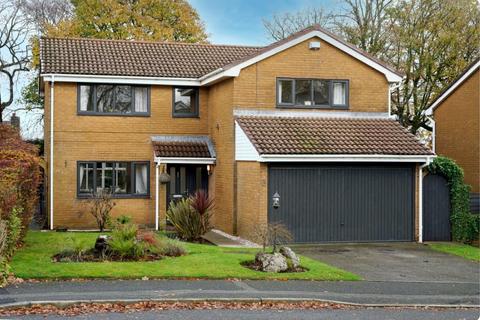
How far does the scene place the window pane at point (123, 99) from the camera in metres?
26.5

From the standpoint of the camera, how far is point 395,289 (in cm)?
1476

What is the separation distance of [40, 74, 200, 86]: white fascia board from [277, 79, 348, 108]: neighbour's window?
398 cm

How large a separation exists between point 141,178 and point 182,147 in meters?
1.97

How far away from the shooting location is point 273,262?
52.2 ft

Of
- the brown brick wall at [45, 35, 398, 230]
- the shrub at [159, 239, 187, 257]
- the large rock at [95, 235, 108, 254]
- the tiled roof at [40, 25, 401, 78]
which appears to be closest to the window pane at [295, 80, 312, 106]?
the brown brick wall at [45, 35, 398, 230]

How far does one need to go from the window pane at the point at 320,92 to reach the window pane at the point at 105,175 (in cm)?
798

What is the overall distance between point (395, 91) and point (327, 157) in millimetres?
18679

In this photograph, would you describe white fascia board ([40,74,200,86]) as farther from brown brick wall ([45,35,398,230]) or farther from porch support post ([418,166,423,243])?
porch support post ([418,166,423,243])

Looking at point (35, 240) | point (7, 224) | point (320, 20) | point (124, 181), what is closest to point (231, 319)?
point (7, 224)

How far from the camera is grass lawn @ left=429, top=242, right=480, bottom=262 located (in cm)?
2066

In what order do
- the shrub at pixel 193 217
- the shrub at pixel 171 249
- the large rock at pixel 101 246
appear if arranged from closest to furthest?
the large rock at pixel 101 246
the shrub at pixel 171 249
the shrub at pixel 193 217

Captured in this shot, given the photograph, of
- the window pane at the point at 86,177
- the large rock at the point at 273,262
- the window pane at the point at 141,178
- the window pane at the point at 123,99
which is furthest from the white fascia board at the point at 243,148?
the window pane at the point at 86,177

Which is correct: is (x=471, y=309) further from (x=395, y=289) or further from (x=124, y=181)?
(x=124, y=181)

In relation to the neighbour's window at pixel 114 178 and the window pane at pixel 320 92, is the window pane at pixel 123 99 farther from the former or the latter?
the window pane at pixel 320 92
